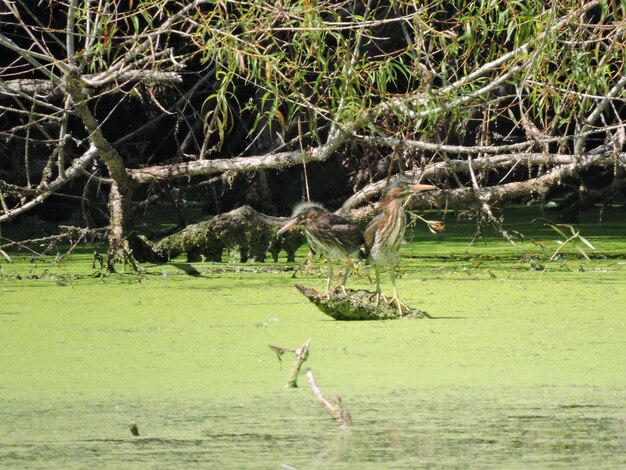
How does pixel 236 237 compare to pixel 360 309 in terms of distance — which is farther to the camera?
pixel 236 237

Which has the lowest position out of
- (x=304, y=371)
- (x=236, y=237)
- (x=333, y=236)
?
(x=304, y=371)

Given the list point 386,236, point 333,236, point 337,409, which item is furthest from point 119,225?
point 337,409

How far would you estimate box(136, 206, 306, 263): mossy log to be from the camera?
816cm

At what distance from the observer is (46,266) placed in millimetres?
7816

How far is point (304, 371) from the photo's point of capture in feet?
15.0

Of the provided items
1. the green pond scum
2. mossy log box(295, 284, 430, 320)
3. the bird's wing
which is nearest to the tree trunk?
the green pond scum

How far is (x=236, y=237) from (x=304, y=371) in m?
3.66

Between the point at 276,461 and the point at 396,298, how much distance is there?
2499mm

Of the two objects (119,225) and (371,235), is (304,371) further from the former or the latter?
(119,225)

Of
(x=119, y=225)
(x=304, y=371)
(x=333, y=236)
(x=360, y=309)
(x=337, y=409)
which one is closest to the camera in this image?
(x=337, y=409)

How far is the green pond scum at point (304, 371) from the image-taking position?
347cm

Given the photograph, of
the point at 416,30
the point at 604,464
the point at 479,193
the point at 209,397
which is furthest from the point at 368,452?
the point at 479,193

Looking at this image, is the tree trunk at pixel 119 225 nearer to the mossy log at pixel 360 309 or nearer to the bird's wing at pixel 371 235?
the bird's wing at pixel 371 235

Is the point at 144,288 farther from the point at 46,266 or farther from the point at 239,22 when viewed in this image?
the point at 239,22
